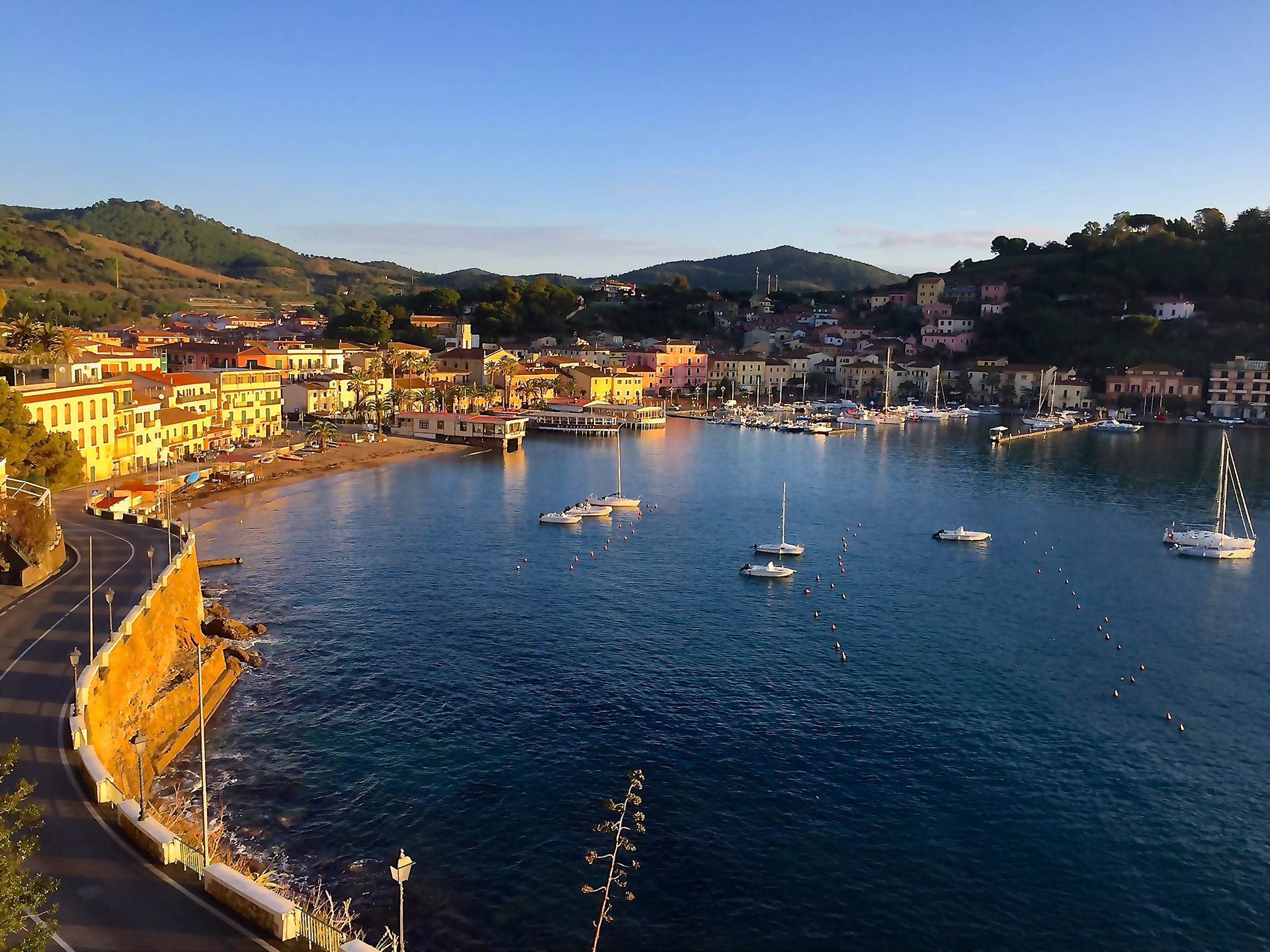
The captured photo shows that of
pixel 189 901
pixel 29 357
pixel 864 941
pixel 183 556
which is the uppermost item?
pixel 29 357

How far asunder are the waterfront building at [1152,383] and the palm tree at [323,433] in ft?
393

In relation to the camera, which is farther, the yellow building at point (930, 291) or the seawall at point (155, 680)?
the yellow building at point (930, 291)

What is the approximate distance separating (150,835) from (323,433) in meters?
72.9

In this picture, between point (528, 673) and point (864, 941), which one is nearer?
point (864, 941)

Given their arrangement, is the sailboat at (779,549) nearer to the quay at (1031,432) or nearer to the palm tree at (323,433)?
the palm tree at (323,433)

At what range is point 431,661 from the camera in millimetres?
34062

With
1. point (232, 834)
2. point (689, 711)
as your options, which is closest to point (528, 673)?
point (689, 711)

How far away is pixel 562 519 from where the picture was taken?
59375 mm

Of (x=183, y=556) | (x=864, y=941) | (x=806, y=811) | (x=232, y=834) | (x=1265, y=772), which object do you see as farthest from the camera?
(x=183, y=556)

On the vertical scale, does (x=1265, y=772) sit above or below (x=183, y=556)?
below

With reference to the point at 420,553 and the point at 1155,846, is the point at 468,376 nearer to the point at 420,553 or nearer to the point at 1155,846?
the point at 420,553

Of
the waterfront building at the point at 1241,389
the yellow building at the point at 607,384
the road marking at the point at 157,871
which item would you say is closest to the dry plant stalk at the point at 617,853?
the road marking at the point at 157,871

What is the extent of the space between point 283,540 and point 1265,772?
47.0 m

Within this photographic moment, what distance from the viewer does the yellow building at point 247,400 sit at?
79000 mm
